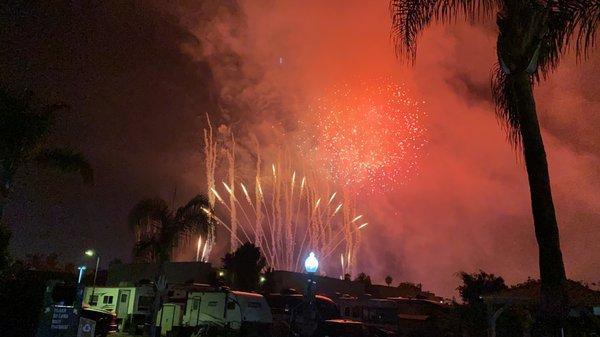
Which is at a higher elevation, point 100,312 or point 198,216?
point 198,216

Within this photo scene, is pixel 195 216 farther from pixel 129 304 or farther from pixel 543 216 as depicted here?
pixel 543 216

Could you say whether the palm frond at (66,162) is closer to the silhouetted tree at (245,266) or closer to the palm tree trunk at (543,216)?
the palm tree trunk at (543,216)

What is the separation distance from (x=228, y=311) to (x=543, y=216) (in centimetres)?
1976

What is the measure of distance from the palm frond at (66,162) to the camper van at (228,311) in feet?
30.5

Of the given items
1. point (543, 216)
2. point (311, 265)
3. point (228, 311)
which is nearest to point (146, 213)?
point (228, 311)

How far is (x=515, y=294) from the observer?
73.7ft

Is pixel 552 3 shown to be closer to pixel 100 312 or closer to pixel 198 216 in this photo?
pixel 198 216

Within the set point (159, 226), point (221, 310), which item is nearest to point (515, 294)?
point (221, 310)

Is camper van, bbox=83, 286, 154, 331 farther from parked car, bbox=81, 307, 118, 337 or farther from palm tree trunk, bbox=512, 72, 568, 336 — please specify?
palm tree trunk, bbox=512, 72, 568, 336

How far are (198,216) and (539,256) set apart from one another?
1982 cm

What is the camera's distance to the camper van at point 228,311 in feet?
79.0

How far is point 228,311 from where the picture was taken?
24281 mm

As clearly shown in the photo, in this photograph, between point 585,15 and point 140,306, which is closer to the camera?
point 585,15

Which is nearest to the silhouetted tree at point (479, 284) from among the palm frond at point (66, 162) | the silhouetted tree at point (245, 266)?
the silhouetted tree at point (245, 266)
